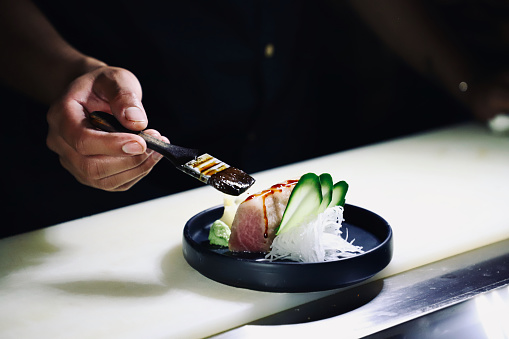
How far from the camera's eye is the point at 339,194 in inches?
51.6

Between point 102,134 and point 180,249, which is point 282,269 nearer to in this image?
point 180,249

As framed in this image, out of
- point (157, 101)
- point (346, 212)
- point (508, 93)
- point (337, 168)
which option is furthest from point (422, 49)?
point (346, 212)

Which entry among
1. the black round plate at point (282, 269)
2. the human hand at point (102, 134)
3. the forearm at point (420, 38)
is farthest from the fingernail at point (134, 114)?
the forearm at point (420, 38)

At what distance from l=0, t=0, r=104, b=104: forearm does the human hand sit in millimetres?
307

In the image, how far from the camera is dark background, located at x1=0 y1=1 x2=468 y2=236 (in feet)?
7.39

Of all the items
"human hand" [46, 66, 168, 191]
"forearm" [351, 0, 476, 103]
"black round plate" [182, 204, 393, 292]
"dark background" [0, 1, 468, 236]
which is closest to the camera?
"black round plate" [182, 204, 393, 292]

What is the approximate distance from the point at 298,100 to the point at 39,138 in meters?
1.17

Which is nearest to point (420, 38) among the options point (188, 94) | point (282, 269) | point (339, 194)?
point (188, 94)

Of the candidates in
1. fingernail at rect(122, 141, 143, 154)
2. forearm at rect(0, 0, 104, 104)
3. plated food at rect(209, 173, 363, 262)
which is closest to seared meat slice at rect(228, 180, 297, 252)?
plated food at rect(209, 173, 363, 262)

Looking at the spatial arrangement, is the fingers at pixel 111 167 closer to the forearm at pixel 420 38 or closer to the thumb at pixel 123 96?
the thumb at pixel 123 96

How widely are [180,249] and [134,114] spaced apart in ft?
1.14

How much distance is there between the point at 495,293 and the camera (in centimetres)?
118

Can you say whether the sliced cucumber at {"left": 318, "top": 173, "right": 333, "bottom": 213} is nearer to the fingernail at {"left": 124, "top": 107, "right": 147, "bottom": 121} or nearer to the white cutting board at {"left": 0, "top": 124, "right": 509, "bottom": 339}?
the white cutting board at {"left": 0, "top": 124, "right": 509, "bottom": 339}

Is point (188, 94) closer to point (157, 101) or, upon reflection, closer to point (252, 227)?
point (157, 101)
